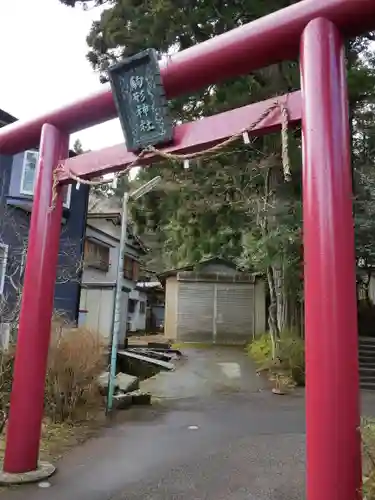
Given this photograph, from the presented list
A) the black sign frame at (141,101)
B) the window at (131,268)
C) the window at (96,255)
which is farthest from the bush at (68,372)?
the window at (131,268)

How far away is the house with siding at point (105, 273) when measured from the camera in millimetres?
18641

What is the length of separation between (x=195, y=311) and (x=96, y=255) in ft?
19.4

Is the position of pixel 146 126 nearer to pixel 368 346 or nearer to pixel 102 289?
pixel 368 346

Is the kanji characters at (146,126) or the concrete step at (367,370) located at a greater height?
the kanji characters at (146,126)

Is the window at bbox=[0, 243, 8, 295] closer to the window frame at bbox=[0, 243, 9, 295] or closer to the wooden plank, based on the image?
the window frame at bbox=[0, 243, 9, 295]

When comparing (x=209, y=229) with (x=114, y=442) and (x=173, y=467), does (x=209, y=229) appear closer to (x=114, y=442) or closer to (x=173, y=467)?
(x=114, y=442)

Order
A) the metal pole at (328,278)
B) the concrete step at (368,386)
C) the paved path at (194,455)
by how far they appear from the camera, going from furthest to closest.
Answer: the concrete step at (368,386) < the paved path at (194,455) < the metal pole at (328,278)

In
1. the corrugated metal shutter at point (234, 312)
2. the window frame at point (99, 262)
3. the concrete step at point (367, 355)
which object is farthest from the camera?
the corrugated metal shutter at point (234, 312)

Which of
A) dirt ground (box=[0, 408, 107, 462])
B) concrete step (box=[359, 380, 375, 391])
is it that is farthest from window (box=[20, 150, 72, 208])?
concrete step (box=[359, 380, 375, 391])

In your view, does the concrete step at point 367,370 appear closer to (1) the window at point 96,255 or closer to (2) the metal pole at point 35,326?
(2) the metal pole at point 35,326

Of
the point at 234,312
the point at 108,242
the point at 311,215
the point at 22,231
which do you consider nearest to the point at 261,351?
the point at 234,312

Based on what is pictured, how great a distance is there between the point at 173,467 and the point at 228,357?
12.6 meters

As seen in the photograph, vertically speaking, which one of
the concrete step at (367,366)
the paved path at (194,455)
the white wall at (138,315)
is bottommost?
the paved path at (194,455)

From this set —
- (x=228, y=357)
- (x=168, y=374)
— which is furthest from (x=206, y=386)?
(x=228, y=357)
